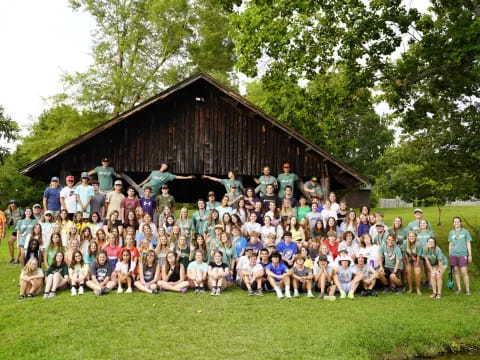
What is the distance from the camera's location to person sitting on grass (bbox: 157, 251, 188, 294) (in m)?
10.9

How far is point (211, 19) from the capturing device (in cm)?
3183

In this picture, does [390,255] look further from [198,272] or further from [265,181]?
[198,272]

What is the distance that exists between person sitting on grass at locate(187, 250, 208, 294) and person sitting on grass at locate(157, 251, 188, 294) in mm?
190

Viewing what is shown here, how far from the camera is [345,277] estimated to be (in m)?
10.8

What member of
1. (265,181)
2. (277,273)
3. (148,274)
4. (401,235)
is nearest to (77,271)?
(148,274)

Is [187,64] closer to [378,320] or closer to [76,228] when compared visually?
[76,228]

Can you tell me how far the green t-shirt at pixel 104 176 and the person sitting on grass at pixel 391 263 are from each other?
765 centimetres

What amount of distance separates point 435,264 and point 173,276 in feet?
19.6

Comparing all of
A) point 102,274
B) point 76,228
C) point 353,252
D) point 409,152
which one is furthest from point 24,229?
point 409,152

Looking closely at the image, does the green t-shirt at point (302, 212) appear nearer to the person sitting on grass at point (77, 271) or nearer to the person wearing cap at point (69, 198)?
the person sitting on grass at point (77, 271)

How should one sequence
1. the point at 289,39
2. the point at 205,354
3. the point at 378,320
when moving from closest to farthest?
the point at 205,354 → the point at 378,320 → the point at 289,39

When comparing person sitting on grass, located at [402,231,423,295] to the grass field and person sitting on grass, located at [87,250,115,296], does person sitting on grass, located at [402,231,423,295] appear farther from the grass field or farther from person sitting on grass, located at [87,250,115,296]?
person sitting on grass, located at [87,250,115,296]

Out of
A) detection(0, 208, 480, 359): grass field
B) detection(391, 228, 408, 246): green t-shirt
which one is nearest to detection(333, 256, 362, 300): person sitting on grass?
detection(0, 208, 480, 359): grass field

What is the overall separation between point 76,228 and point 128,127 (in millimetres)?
4219
